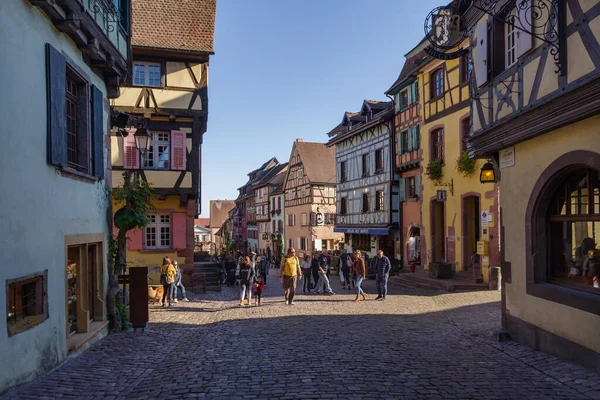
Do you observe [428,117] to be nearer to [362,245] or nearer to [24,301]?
[362,245]

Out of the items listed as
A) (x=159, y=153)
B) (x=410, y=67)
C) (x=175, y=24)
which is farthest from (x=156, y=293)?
(x=410, y=67)

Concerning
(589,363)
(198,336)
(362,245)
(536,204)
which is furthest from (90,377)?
(362,245)

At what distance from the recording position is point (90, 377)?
6898mm

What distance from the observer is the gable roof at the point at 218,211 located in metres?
96.8

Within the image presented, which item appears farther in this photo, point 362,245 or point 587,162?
point 362,245

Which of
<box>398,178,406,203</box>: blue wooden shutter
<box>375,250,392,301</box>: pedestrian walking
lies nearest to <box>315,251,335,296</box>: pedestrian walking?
<box>375,250,392,301</box>: pedestrian walking

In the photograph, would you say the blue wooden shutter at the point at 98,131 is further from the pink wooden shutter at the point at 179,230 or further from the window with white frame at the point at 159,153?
the pink wooden shutter at the point at 179,230

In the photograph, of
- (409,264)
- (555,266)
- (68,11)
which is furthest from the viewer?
(409,264)

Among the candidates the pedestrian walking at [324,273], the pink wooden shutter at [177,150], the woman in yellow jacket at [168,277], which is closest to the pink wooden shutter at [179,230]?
the pink wooden shutter at [177,150]

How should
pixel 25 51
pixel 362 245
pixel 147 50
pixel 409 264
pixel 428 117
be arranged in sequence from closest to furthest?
pixel 25 51 → pixel 147 50 → pixel 428 117 → pixel 409 264 → pixel 362 245

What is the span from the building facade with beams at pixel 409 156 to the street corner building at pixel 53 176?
16187 mm

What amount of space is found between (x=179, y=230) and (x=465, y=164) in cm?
1079

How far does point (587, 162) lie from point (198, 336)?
7534mm

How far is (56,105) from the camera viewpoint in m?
7.46
